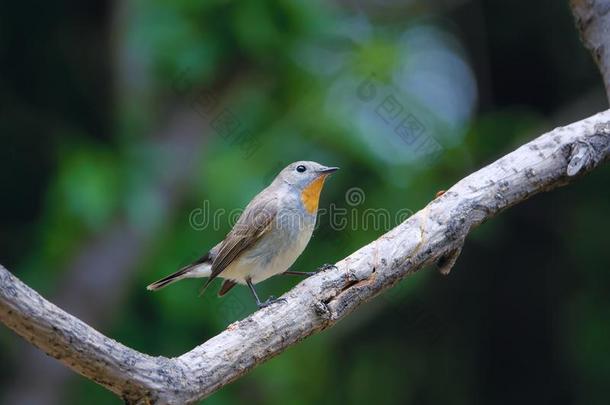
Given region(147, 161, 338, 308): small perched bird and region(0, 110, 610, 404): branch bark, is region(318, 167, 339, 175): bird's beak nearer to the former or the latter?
region(147, 161, 338, 308): small perched bird

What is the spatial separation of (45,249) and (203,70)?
2315mm

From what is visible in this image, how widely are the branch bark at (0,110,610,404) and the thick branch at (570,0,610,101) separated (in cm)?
65

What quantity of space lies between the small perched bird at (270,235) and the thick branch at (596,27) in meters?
2.16

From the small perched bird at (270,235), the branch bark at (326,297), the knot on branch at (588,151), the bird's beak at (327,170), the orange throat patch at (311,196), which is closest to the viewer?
the branch bark at (326,297)

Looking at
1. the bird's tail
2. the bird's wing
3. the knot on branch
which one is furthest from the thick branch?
the bird's tail

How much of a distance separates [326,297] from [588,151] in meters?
1.83

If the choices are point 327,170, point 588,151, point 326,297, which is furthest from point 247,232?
point 588,151

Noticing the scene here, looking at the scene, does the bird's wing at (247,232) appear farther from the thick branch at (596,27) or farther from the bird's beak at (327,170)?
the thick branch at (596,27)

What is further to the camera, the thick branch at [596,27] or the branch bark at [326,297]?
the thick branch at [596,27]

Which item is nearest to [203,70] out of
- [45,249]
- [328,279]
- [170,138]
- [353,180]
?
[170,138]

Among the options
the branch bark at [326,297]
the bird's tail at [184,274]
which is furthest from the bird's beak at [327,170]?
the branch bark at [326,297]

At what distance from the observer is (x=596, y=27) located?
5426mm

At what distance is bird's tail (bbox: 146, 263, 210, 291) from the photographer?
6477 mm

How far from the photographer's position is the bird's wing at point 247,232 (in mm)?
6234
